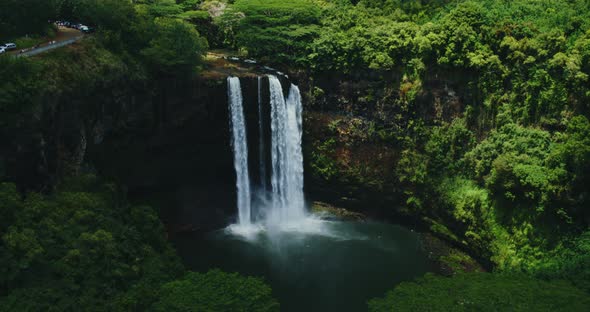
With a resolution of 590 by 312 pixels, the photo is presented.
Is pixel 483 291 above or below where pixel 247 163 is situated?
below

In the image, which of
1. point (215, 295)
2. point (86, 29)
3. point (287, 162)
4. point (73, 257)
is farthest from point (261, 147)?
point (73, 257)

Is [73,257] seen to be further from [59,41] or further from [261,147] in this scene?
[261,147]

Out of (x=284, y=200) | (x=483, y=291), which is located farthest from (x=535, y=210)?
(x=284, y=200)

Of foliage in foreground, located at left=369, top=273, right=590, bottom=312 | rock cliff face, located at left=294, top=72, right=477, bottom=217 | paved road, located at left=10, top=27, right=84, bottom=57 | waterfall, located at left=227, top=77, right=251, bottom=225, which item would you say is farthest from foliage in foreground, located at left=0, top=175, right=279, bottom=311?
rock cliff face, located at left=294, top=72, right=477, bottom=217

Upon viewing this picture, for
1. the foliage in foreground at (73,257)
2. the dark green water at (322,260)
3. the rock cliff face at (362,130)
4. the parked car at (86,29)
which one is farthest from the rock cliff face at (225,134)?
the foliage in foreground at (73,257)

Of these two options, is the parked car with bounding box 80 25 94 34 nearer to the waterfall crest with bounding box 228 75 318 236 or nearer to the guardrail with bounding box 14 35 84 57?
the guardrail with bounding box 14 35 84 57

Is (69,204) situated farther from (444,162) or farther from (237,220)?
(444,162)

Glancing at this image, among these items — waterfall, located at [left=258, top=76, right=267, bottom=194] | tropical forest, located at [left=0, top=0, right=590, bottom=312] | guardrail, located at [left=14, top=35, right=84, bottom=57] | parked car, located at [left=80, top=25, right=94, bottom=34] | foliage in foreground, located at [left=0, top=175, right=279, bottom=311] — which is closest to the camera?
foliage in foreground, located at [left=0, top=175, right=279, bottom=311]
